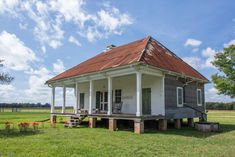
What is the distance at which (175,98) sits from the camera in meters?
16.7

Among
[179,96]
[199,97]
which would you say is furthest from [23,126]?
[199,97]

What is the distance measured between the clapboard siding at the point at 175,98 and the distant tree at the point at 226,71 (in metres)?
7.93

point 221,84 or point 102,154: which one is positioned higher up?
point 221,84

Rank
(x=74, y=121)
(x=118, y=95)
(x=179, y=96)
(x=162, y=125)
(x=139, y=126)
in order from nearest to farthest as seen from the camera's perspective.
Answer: (x=139, y=126) < (x=162, y=125) < (x=74, y=121) < (x=179, y=96) < (x=118, y=95)

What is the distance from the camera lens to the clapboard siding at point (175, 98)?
15977 mm

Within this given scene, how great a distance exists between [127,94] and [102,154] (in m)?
10.8

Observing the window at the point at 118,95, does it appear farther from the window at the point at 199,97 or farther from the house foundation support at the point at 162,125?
the window at the point at 199,97

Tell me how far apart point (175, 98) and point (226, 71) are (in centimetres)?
1311

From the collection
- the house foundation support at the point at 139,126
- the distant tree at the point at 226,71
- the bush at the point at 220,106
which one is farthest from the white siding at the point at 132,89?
the bush at the point at 220,106

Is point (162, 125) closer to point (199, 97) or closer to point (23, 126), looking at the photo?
point (199, 97)

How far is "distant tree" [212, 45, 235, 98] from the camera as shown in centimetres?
2624

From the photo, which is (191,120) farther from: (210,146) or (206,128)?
(210,146)

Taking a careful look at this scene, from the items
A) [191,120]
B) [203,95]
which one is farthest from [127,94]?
[203,95]

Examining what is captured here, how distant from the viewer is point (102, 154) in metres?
7.91
